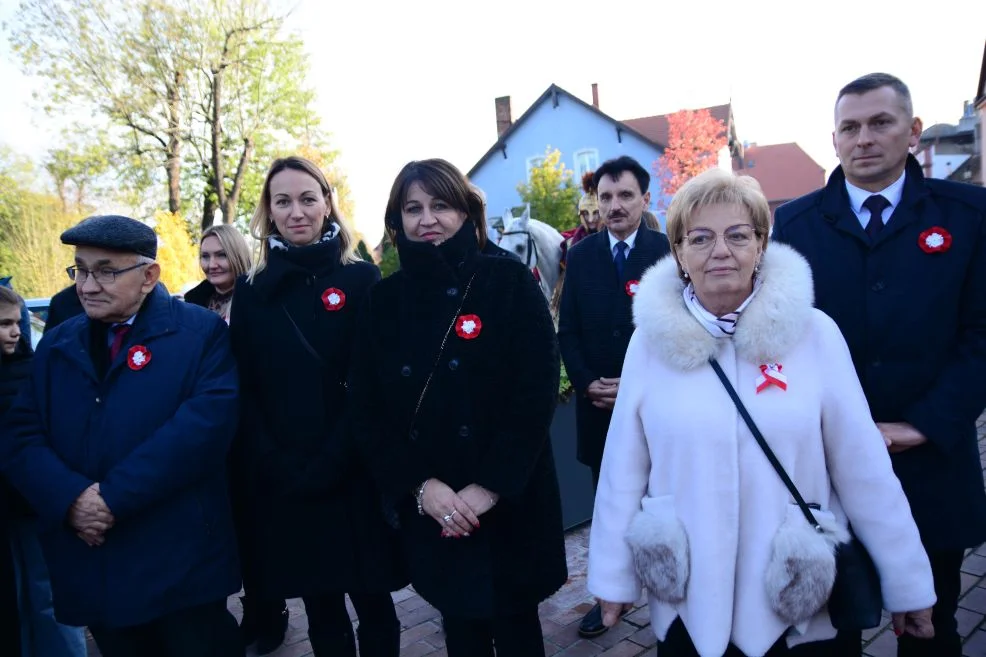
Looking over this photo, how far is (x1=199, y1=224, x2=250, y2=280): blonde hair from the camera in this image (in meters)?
3.97

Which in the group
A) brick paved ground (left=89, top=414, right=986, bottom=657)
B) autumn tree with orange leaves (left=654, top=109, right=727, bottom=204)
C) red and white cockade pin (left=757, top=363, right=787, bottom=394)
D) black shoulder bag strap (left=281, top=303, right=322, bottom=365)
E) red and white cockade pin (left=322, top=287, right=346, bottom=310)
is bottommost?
brick paved ground (left=89, top=414, right=986, bottom=657)

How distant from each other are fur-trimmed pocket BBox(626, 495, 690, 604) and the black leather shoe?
1.67 metres

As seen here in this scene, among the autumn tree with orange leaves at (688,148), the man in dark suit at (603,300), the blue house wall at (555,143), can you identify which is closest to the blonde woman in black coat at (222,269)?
the man in dark suit at (603,300)

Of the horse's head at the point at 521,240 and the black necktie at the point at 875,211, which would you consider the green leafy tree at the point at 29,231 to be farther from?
the black necktie at the point at 875,211

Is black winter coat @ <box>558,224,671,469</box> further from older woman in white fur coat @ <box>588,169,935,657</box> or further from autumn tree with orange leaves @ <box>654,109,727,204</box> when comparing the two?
autumn tree with orange leaves @ <box>654,109,727,204</box>

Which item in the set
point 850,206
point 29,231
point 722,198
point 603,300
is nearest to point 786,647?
point 722,198

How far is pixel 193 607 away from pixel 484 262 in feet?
5.36

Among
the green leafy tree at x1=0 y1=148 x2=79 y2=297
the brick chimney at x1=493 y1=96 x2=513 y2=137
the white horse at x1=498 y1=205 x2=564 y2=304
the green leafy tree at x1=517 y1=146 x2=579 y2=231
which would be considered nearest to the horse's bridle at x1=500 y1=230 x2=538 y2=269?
the white horse at x1=498 y1=205 x2=564 y2=304

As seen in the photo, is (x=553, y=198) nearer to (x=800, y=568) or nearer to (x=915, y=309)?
(x=915, y=309)

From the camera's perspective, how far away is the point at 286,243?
278 centimetres

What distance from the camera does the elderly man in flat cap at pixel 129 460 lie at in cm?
229

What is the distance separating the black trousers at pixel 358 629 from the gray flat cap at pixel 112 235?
153cm

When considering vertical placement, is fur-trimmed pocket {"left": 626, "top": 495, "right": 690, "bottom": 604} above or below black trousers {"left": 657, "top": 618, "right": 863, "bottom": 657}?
above

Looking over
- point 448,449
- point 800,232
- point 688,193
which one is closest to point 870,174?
point 800,232
